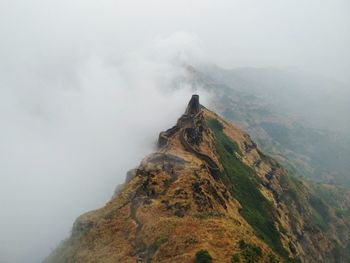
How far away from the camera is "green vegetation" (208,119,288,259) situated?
413 feet

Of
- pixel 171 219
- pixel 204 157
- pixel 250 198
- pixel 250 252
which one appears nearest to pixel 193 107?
pixel 204 157

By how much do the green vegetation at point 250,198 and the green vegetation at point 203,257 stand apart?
5045 cm

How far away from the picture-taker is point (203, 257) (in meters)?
64.4

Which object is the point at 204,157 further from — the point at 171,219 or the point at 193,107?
the point at 171,219

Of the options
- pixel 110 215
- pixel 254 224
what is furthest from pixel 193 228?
pixel 254 224

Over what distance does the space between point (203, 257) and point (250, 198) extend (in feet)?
286

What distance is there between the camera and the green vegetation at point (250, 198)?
126 meters

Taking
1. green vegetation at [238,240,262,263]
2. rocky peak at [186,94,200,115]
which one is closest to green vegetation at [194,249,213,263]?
green vegetation at [238,240,262,263]

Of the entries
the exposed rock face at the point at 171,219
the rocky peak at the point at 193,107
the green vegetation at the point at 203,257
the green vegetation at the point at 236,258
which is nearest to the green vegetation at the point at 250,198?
the exposed rock face at the point at 171,219

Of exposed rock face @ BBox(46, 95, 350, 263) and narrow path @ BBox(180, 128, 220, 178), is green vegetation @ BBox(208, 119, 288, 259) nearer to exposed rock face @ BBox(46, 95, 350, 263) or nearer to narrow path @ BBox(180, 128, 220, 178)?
exposed rock face @ BBox(46, 95, 350, 263)

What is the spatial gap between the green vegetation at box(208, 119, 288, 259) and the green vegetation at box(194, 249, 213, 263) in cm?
5045

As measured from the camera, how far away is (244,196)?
14575 centimetres

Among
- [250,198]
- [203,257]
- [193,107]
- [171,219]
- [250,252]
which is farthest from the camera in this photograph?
[193,107]

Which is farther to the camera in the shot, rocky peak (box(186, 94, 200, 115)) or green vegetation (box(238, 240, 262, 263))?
rocky peak (box(186, 94, 200, 115))
